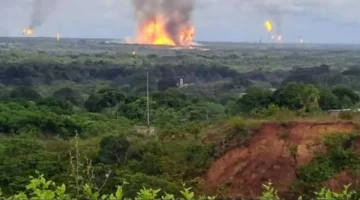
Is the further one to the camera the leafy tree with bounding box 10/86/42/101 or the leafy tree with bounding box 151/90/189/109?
the leafy tree with bounding box 10/86/42/101

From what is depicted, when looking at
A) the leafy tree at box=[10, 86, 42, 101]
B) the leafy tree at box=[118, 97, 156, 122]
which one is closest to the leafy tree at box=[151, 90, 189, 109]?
the leafy tree at box=[118, 97, 156, 122]

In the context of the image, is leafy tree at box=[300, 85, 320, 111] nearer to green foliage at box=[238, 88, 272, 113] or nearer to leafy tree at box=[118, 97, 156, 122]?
green foliage at box=[238, 88, 272, 113]

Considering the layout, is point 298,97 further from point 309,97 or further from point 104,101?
point 104,101

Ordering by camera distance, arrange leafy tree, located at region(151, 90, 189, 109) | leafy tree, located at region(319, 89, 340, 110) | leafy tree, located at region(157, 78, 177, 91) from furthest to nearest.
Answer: leafy tree, located at region(157, 78, 177, 91)
leafy tree, located at region(151, 90, 189, 109)
leafy tree, located at region(319, 89, 340, 110)

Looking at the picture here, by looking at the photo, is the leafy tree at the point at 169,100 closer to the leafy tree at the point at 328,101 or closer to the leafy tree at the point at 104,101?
the leafy tree at the point at 104,101

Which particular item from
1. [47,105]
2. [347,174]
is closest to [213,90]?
[47,105]

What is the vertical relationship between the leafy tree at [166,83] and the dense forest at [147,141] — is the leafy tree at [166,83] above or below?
below

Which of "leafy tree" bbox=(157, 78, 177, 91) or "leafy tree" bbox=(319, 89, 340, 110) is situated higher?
"leafy tree" bbox=(319, 89, 340, 110)

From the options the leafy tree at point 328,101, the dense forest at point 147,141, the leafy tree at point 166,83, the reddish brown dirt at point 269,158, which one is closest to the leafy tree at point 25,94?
the dense forest at point 147,141
